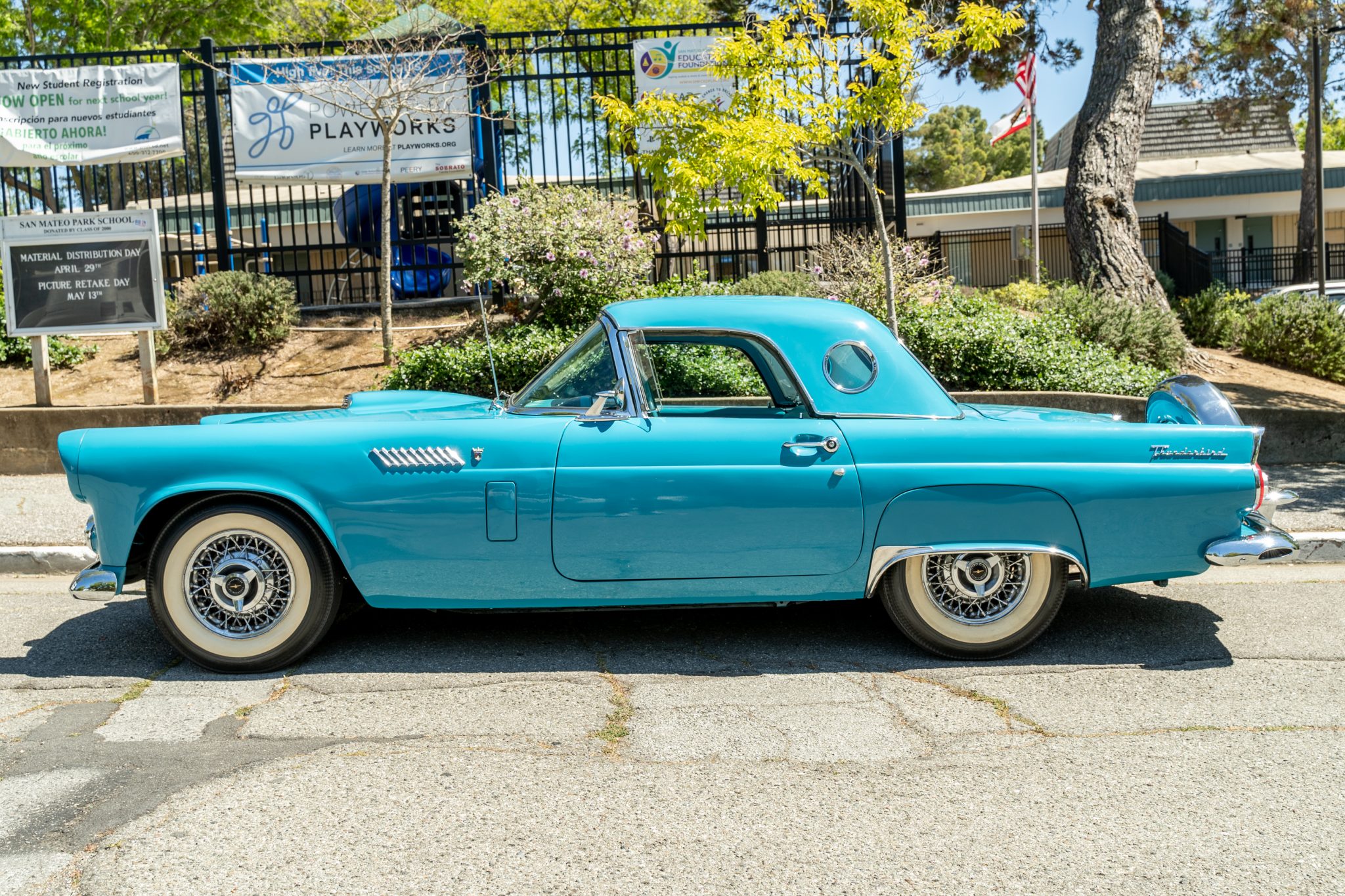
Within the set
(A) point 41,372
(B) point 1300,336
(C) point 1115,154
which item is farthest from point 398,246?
(B) point 1300,336

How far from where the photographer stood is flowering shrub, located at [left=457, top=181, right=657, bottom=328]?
35.3 ft

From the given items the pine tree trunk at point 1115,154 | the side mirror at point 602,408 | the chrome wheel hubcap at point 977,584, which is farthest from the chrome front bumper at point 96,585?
the pine tree trunk at point 1115,154

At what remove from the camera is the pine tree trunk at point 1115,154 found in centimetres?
1316

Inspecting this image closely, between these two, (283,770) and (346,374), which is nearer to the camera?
(283,770)

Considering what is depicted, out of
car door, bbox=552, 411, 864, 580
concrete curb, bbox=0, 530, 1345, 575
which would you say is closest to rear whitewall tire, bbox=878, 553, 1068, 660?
car door, bbox=552, 411, 864, 580

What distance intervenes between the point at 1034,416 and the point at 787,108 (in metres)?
5.14

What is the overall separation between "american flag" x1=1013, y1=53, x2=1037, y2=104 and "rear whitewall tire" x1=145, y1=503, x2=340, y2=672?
1755 centimetres

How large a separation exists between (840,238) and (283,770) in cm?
949

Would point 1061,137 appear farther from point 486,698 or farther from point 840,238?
point 486,698

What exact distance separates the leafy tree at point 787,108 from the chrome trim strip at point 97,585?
589 centimetres

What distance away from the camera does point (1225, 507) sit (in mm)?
4574

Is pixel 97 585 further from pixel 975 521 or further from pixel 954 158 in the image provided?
pixel 954 158

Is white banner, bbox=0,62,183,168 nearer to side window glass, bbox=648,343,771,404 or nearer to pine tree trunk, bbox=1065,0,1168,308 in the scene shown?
side window glass, bbox=648,343,771,404

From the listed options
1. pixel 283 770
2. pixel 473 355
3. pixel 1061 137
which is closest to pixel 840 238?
pixel 473 355
